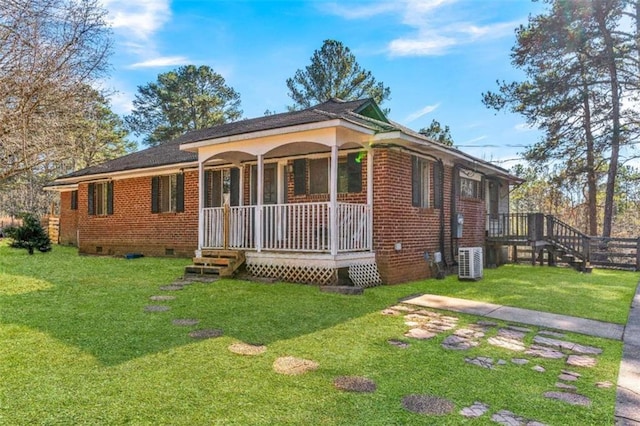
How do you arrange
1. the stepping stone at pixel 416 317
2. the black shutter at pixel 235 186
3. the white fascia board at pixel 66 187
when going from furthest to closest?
the white fascia board at pixel 66 187
the black shutter at pixel 235 186
the stepping stone at pixel 416 317

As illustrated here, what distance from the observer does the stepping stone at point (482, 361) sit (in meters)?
4.03

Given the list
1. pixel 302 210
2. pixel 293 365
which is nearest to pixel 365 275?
pixel 302 210

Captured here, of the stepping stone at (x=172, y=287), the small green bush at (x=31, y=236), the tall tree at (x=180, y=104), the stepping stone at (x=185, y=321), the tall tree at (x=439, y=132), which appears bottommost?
the stepping stone at (x=185, y=321)

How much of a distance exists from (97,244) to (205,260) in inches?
325

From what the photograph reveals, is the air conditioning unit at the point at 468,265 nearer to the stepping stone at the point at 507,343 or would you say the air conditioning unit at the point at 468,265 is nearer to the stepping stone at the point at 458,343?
the stepping stone at the point at 507,343

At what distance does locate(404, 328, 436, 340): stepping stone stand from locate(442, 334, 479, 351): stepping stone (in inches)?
8.4

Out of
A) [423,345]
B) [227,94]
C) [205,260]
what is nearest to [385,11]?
[205,260]

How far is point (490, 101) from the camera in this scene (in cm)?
1934

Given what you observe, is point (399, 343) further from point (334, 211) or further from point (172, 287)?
point (172, 287)

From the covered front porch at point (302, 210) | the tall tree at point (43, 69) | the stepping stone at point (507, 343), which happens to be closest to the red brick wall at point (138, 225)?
the covered front porch at point (302, 210)

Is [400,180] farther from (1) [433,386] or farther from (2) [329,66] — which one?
(2) [329,66]

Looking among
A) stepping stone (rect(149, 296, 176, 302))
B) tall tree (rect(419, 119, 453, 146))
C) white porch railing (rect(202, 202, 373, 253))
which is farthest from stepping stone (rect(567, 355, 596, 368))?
tall tree (rect(419, 119, 453, 146))

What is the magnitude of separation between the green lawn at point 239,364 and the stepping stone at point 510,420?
0.08 meters

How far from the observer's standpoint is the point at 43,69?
611cm
